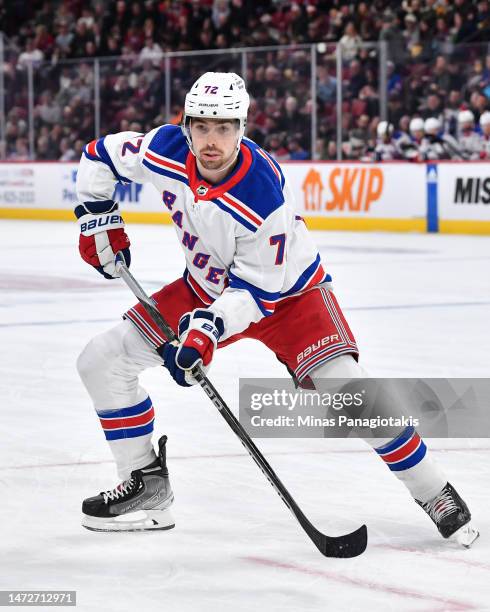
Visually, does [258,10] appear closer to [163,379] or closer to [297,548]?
[163,379]

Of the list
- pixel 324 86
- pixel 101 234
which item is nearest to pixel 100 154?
pixel 101 234

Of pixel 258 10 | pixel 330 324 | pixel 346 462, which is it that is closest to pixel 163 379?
pixel 346 462

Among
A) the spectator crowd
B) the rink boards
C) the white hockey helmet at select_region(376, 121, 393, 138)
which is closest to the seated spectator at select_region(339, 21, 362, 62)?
the spectator crowd

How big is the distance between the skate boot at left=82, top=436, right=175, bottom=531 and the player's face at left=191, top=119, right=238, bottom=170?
2.45ft

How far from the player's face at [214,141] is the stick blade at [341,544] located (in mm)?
910

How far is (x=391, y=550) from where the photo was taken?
3.14 meters

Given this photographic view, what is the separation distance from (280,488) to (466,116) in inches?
447

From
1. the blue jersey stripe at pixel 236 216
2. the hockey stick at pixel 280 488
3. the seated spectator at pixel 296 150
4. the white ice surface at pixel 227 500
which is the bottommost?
the seated spectator at pixel 296 150

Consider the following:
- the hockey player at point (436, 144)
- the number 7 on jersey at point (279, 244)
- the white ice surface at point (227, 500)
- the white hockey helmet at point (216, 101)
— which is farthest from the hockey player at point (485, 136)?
the number 7 on jersey at point (279, 244)

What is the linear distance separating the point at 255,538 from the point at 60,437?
1.31m

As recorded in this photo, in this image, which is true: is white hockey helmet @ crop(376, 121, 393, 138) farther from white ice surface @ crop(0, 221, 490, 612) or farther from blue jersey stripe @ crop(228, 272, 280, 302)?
blue jersey stripe @ crop(228, 272, 280, 302)

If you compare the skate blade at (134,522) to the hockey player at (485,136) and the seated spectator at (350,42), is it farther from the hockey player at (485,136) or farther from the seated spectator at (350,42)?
the seated spectator at (350,42)

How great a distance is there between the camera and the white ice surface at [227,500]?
2.81 metres

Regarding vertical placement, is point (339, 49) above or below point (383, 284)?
above
